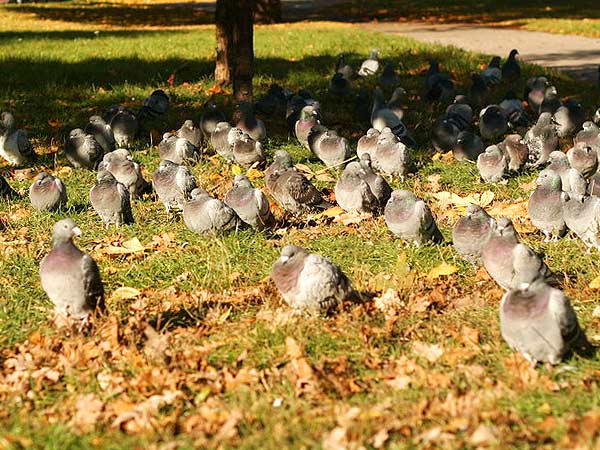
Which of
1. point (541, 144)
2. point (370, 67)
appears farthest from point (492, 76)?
point (541, 144)

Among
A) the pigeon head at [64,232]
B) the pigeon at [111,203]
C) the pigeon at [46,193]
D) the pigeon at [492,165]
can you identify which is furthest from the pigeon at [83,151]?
the pigeon head at [64,232]

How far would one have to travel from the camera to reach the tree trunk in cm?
1057

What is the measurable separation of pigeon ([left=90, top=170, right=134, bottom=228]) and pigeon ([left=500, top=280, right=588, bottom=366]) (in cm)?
363

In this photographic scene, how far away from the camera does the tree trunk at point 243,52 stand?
416 inches

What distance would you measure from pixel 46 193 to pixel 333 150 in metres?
2.97

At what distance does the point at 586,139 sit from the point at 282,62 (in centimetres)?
826

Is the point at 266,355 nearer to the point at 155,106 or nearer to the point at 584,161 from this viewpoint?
the point at 584,161

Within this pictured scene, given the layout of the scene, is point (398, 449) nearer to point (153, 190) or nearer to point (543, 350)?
point (543, 350)

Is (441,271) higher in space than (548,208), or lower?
lower

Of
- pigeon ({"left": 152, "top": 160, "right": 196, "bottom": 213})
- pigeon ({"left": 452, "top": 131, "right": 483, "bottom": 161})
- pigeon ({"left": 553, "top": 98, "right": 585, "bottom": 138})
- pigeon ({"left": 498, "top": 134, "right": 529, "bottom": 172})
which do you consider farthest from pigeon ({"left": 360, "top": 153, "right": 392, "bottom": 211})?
pigeon ({"left": 553, "top": 98, "right": 585, "bottom": 138})

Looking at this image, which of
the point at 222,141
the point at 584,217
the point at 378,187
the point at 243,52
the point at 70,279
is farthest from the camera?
the point at 243,52

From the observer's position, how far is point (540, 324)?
393 cm

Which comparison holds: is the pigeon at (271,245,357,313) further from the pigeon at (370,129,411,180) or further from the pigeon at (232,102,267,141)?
the pigeon at (232,102,267,141)

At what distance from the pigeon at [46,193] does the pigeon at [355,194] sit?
2.46 m
